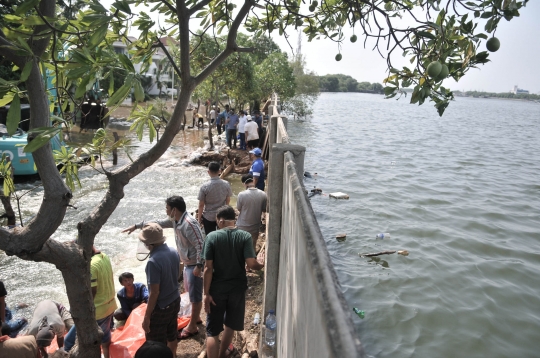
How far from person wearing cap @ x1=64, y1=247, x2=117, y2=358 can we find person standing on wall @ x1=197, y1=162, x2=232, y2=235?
1992mm

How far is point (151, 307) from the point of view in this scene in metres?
3.92

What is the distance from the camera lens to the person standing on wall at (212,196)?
234 inches

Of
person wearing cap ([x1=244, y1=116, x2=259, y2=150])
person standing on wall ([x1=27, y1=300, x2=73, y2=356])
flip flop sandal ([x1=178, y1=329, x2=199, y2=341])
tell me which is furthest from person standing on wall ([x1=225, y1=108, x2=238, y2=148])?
person standing on wall ([x1=27, y1=300, x2=73, y2=356])

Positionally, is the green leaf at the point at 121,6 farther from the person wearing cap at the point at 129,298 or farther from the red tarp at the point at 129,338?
the person wearing cap at the point at 129,298

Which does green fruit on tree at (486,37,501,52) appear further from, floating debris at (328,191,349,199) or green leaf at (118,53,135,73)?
floating debris at (328,191,349,199)

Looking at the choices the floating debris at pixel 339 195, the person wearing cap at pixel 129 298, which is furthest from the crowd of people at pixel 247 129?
the person wearing cap at pixel 129 298

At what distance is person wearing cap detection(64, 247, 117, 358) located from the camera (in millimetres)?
4072

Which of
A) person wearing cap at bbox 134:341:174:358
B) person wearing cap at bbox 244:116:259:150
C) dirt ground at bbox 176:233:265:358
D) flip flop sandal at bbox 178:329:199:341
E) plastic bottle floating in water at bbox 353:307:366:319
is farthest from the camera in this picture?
person wearing cap at bbox 244:116:259:150

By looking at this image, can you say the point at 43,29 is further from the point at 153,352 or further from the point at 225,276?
the point at 225,276

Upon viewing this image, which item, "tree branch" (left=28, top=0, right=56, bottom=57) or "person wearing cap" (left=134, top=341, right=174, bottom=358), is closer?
"tree branch" (left=28, top=0, right=56, bottom=57)

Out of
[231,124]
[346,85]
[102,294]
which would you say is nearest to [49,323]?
[102,294]

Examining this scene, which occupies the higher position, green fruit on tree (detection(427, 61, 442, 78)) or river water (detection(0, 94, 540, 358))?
green fruit on tree (detection(427, 61, 442, 78))

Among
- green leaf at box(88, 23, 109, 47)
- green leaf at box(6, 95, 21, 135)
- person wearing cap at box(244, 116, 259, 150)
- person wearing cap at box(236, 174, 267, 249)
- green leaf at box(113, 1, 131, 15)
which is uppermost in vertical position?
green leaf at box(113, 1, 131, 15)

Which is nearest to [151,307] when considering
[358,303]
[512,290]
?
[358,303]
